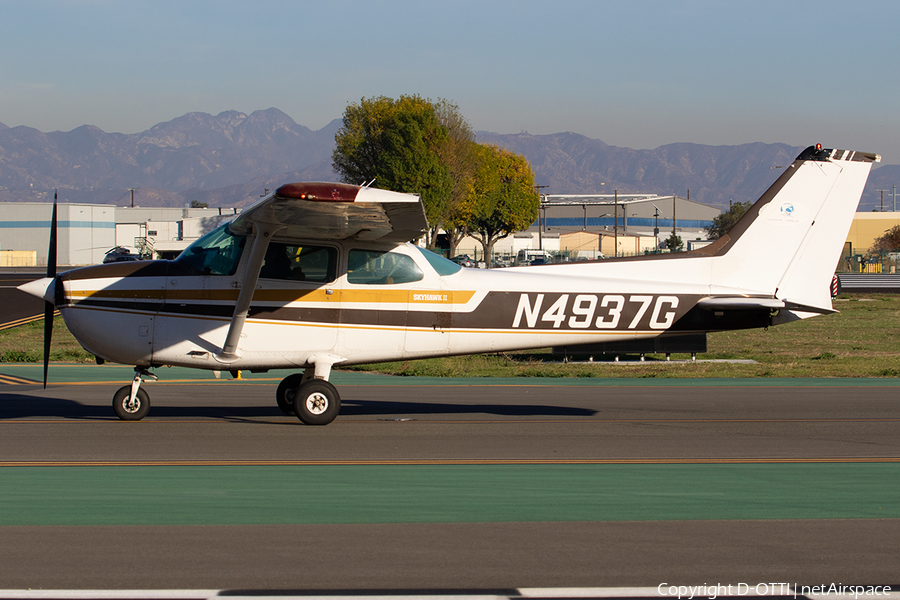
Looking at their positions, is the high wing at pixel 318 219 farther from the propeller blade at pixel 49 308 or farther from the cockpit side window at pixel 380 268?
the propeller blade at pixel 49 308

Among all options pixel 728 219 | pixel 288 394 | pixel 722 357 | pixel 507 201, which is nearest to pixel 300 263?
pixel 288 394

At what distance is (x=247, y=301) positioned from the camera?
870 centimetres

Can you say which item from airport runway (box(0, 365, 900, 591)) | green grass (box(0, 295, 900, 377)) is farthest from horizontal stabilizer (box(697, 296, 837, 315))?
green grass (box(0, 295, 900, 377))

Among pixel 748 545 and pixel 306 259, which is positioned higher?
pixel 306 259

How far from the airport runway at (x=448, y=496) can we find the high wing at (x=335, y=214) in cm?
218

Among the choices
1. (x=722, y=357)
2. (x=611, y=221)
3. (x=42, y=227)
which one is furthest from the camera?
(x=611, y=221)

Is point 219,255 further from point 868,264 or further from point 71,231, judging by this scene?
point 71,231

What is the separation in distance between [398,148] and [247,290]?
47113 millimetres

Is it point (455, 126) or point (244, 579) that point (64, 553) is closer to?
point (244, 579)

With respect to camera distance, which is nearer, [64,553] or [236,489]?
[64,553]

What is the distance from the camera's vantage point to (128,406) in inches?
366

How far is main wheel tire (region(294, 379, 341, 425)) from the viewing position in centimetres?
896

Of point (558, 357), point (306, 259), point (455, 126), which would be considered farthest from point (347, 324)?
point (455, 126)

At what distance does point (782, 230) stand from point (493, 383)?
17.5 ft
